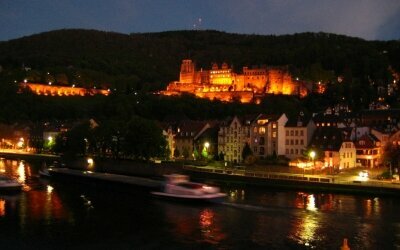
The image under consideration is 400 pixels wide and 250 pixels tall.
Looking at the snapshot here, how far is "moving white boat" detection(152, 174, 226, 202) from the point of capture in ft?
137

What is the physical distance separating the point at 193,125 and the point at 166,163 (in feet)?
51.3

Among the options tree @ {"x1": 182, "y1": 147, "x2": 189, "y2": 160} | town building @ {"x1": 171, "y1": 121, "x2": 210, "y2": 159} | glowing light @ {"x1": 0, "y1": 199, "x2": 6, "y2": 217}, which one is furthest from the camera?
town building @ {"x1": 171, "y1": 121, "x2": 210, "y2": 159}

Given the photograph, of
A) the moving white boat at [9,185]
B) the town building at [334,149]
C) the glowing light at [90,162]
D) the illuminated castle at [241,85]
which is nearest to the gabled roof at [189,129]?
the glowing light at [90,162]

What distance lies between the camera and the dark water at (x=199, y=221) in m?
29.4

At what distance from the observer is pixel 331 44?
190250 mm

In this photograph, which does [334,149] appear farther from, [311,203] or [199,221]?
[199,221]

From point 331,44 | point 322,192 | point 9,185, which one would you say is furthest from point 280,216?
point 331,44

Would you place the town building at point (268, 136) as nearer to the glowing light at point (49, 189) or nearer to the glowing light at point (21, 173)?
the glowing light at point (49, 189)

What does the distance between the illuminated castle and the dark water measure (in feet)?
296

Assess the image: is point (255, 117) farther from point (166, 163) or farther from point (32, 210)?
point (32, 210)

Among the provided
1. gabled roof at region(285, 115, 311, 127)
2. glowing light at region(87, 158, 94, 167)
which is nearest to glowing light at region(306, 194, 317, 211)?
gabled roof at region(285, 115, 311, 127)

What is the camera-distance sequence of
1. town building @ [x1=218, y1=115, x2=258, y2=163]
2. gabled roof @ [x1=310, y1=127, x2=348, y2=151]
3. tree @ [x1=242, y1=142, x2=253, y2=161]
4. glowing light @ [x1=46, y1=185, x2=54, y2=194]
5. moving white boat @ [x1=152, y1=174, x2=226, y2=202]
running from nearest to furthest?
moving white boat @ [x1=152, y1=174, x2=226, y2=202] → glowing light @ [x1=46, y1=185, x2=54, y2=194] → gabled roof @ [x1=310, y1=127, x2=348, y2=151] → tree @ [x1=242, y1=142, x2=253, y2=161] → town building @ [x1=218, y1=115, x2=258, y2=163]

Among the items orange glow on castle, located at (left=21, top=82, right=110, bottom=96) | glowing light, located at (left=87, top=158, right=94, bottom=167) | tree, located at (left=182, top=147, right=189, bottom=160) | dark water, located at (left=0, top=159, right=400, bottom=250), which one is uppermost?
orange glow on castle, located at (left=21, top=82, right=110, bottom=96)

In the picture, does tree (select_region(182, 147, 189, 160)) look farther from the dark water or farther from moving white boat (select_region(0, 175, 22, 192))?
moving white boat (select_region(0, 175, 22, 192))
